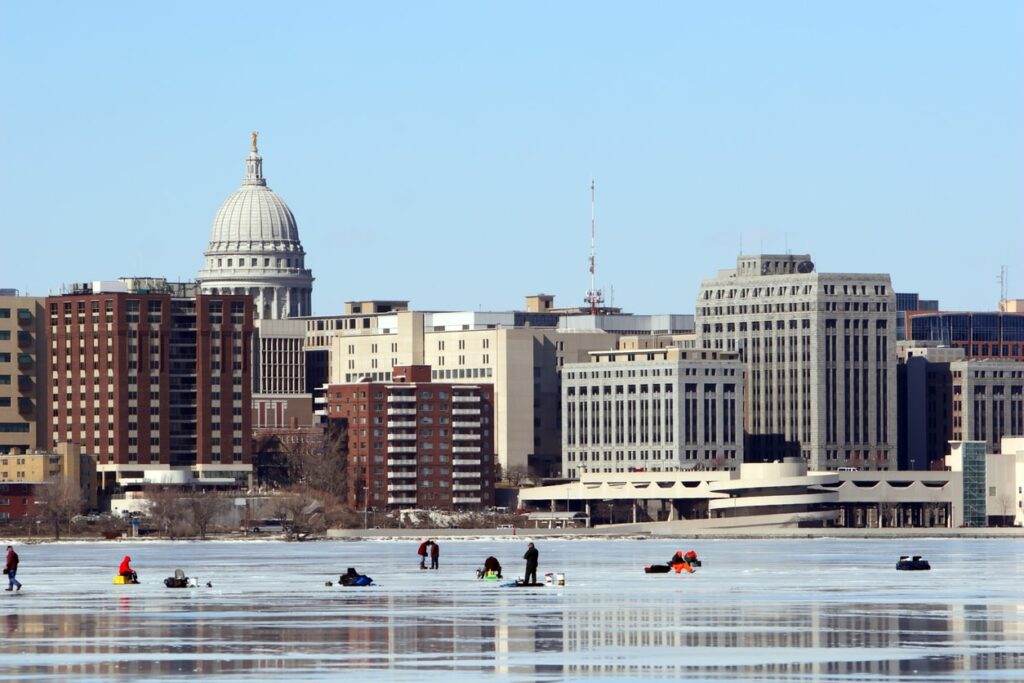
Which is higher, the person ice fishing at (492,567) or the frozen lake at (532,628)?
the person ice fishing at (492,567)

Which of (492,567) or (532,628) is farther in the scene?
(492,567)

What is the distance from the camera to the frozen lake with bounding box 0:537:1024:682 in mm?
67312

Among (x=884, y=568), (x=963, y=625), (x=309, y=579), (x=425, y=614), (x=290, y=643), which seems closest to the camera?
(x=290, y=643)

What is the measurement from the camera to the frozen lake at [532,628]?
2650 inches

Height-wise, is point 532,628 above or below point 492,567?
below

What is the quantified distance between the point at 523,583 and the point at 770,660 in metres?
38.7

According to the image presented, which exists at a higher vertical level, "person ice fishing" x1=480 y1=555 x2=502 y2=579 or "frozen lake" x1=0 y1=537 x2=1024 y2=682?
"person ice fishing" x1=480 y1=555 x2=502 y2=579

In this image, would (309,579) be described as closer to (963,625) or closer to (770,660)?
(963,625)

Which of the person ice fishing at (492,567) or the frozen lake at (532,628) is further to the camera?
the person ice fishing at (492,567)

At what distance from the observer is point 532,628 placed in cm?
7994

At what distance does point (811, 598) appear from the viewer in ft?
311

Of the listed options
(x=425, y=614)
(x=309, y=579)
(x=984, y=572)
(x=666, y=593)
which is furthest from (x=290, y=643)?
(x=984, y=572)

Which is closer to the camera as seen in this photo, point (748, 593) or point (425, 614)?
point (425, 614)

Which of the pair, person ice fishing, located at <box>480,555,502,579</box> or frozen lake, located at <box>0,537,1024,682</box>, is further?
person ice fishing, located at <box>480,555,502,579</box>
